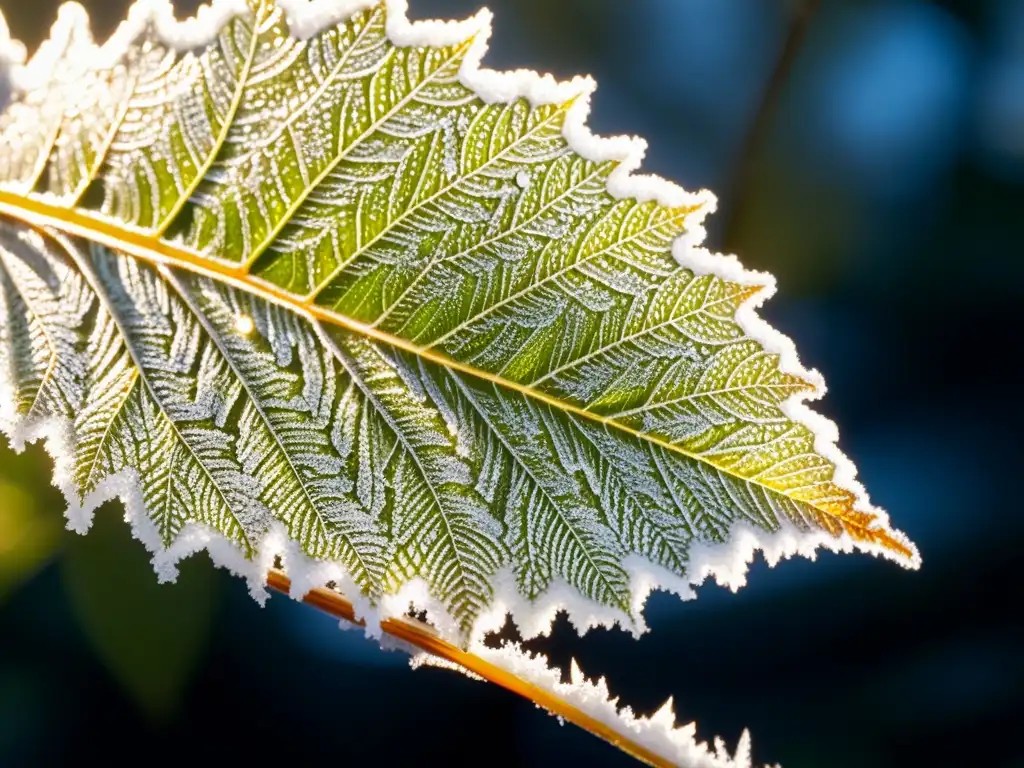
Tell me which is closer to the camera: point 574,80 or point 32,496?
point 574,80

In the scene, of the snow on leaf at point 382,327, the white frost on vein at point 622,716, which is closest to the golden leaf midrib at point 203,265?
the snow on leaf at point 382,327

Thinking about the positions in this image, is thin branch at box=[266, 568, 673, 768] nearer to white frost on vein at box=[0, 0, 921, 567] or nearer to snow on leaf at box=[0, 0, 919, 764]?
snow on leaf at box=[0, 0, 919, 764]

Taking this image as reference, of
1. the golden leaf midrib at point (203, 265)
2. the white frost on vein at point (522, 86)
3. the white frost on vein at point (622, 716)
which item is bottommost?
the white frost on vein at point (622, 716)

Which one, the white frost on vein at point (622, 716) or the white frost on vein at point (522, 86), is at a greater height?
the white frost on vein at point (522, 86)

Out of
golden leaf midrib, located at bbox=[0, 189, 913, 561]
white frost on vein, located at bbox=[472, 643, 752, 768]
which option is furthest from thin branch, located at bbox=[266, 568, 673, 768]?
golden leaf midrib, located at bbox=[0, 189, 913, 561]

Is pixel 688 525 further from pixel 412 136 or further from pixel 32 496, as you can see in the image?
pixel 32 496

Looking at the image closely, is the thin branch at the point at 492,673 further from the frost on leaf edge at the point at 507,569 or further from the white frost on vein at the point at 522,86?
the white frost on vein at the point at 522,86

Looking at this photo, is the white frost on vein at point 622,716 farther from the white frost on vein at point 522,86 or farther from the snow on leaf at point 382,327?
the white frost on vein at point 522,86

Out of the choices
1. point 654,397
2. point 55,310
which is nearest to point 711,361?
point 654,397
